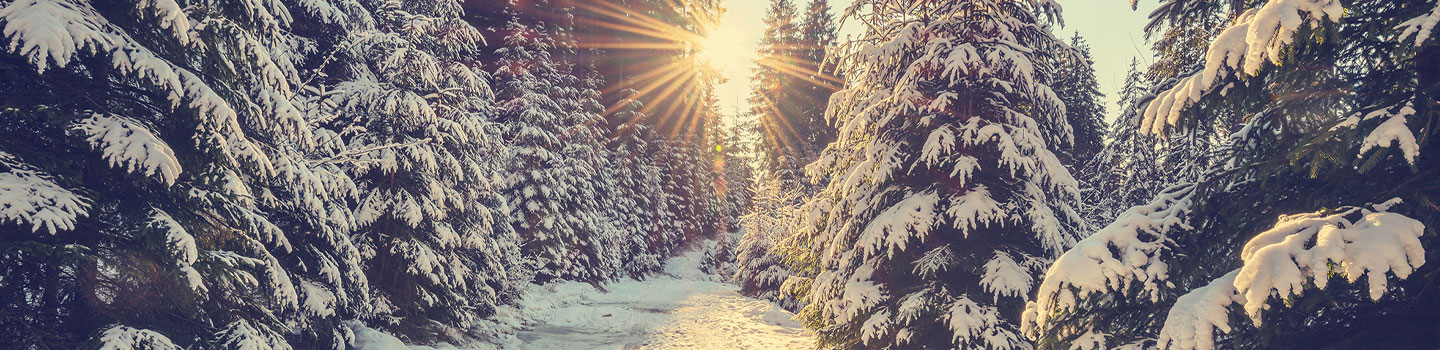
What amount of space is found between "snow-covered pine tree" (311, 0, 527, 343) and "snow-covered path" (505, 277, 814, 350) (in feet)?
9.29

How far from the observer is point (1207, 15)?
15.6 ft

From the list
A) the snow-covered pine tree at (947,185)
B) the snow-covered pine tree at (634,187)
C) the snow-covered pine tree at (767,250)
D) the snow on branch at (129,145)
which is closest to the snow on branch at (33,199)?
the snow on branch at (129,145)

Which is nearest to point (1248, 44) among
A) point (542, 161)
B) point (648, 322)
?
point (648, 322)

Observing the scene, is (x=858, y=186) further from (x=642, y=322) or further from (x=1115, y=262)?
(x=642, y=322)

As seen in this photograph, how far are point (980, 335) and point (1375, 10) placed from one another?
15.6 feet

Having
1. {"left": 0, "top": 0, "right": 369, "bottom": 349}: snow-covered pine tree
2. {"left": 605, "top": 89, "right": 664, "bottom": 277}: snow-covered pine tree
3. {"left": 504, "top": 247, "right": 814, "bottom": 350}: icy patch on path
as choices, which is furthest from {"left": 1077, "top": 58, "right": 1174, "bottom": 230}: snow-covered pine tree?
{"left": 605, "top": 89, "right": 664, "bottom": 277}: snow-covered pine tree

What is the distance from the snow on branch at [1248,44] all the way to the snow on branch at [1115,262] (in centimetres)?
64

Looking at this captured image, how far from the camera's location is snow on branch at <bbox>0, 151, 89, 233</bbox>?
3.75 metres

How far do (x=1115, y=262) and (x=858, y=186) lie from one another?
4.96m

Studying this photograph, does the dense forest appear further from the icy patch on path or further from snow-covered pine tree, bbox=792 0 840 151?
snow-covered pine tree, bbox=792 0 840 151

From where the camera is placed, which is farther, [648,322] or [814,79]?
[814,79]

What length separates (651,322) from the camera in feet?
58.5

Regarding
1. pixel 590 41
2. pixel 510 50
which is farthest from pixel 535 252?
pixel 590 41

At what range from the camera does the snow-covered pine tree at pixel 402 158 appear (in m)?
9.90
